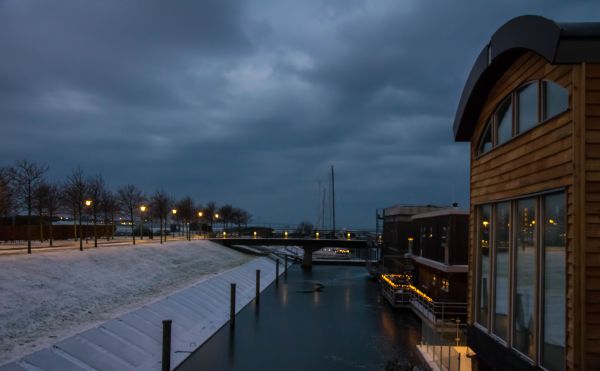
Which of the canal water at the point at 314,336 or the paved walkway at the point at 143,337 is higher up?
the paved walkway at the point at 143,337

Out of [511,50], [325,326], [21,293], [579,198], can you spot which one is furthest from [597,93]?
[325,326]

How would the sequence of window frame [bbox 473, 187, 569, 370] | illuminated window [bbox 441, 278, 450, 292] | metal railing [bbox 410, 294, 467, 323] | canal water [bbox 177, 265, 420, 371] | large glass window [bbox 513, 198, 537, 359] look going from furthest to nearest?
1. illuminated window [bbox 441, 278, 450, 292]
2. metal railing [bbox 410, 294, 467, 323]
3. canal water [bbox 177, 265, 420, 371]
4. large glass window [bbox 513, 198, 537, 359]
5. window frame [bbox 473, 187, 569, 370]

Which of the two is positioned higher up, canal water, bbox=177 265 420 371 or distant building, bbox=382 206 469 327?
distant building, bbox=382 206 469 327

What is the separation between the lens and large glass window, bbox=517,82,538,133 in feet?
29.7

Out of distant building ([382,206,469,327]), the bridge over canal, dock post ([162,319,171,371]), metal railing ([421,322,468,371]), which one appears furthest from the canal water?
the bridge over canal

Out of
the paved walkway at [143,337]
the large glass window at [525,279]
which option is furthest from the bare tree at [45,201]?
the large glass window at [525,279]

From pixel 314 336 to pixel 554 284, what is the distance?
76.2 feet

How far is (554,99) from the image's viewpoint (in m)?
8.22

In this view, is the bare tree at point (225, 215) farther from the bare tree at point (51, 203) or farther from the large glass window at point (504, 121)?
the large glass window at point (504, 121)

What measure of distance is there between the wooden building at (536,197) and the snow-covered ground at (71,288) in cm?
1465

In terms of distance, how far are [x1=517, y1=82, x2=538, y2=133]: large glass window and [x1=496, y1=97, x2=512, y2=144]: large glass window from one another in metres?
0.56

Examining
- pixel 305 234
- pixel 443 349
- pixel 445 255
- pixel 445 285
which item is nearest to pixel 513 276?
pixel 443 349

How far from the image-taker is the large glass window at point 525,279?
8.68m

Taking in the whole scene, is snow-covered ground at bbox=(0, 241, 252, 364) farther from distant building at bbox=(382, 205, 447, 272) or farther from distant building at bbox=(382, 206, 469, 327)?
distant building at bbox=(382, 205, 447, 272)
